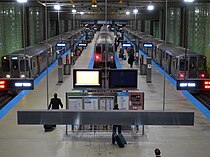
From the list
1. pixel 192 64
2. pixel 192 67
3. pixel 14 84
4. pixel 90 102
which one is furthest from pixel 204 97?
pixel 14 84

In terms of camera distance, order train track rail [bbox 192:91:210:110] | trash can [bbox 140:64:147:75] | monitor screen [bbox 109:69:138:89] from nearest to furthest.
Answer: monitor screen [bbox 109:69:138:89] → train track rail [bbox 192:91:210:110] → trash can [bbox 140:64:147:75]

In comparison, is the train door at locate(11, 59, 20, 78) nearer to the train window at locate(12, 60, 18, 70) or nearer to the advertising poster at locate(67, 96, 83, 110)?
the train window at locate(12, 60, 18, 70)

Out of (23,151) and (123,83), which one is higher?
(123,83)

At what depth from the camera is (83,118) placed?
278 inches

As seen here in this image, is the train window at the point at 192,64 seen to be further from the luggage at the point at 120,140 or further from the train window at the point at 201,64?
the luggage at the point at 120,140

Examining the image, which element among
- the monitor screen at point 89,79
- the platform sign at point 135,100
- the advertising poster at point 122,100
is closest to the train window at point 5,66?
the monitor screen at point 89,79

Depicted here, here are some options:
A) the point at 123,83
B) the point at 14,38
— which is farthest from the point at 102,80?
the point at 14,38

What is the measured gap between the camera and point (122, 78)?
14.7 meters

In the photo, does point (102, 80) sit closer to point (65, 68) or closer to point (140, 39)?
point (65, 68)

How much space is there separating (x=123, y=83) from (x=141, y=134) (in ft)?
6.55

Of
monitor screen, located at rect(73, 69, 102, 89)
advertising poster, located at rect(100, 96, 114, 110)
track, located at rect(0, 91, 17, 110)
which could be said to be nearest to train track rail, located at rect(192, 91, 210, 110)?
monitor screen, located at rect(73, 69, 102, 89)

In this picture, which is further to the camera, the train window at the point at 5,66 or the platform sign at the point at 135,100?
the train window at the point at 5,66

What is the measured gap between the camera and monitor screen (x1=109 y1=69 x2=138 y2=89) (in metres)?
14.6

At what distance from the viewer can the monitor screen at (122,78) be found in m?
14.6
